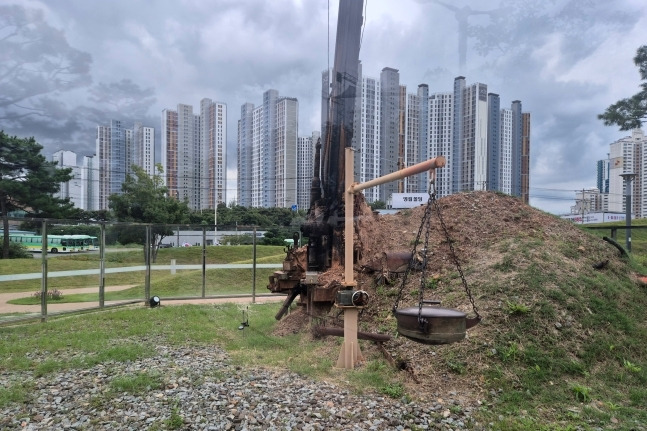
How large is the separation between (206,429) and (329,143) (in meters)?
5.23

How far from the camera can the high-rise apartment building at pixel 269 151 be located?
2805 cm

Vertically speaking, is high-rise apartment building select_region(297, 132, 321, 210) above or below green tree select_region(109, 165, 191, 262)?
above

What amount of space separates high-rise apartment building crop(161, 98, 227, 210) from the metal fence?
1785 centimetres

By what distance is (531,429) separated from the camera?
373 centimetres

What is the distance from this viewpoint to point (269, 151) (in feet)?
96.6

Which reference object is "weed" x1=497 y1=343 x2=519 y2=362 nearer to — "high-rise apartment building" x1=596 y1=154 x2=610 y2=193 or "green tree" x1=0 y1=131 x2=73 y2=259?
"green tree" x1=0 y1=131 x2=73 y2=259

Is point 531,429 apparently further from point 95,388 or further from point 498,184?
point 498,184

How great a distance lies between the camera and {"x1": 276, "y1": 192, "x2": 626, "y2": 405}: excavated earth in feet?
15.9

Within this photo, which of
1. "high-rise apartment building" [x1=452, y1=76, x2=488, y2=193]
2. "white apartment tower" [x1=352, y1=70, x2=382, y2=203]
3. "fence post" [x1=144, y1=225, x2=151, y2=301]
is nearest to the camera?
"fence post" [x1=144, y1=225, x2=151, y2=301]

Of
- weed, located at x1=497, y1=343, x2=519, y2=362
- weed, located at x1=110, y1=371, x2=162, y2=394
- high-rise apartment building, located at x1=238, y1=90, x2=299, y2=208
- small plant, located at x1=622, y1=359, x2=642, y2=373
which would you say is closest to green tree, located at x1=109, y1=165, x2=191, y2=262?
high-rise apartment building, located at x1=238, y1=90, x2=299, y2=208

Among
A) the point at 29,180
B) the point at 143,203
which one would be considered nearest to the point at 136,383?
the point at 29,180

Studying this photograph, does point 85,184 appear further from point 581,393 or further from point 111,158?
point 581,393

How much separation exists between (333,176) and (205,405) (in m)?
4.61

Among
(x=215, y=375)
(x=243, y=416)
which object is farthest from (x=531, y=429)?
(x=215, y=375)
